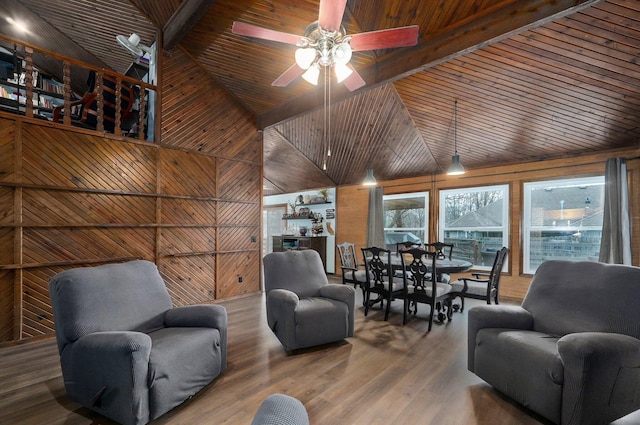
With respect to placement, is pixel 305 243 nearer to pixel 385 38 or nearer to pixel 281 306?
pixel 281 306

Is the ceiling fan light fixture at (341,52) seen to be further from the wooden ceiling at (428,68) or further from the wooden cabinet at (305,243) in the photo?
the wooden cabinet at (305,243)

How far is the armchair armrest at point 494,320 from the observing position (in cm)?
230

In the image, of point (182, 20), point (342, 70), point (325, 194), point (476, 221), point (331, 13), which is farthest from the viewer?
point (325, 194)

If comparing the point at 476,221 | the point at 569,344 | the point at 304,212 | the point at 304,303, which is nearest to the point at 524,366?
the point at 569,344

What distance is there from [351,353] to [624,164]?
4.82 meters

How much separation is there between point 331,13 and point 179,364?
269cm

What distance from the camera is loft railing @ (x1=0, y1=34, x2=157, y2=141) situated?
3465mm

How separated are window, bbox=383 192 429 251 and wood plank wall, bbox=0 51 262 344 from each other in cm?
331

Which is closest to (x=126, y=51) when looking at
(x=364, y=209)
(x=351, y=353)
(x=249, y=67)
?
(x=249, y=67)

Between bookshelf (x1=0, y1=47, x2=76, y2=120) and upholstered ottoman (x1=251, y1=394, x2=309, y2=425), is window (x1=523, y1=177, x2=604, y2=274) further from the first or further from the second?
bookshelf (x1=0, y1=47, x2=76, y2=120)

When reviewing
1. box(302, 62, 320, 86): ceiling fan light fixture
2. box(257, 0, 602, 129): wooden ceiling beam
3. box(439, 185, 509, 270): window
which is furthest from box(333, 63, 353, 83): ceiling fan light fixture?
box(439, 185, 509, 270): window

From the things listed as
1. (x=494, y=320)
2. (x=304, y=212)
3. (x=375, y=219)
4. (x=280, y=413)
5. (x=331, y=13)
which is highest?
(x=331, y=13)

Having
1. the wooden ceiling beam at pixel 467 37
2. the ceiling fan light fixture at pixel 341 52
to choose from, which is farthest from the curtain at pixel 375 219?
the ceiling fan light fixture at pixel 341 52

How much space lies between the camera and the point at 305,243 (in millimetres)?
7641
